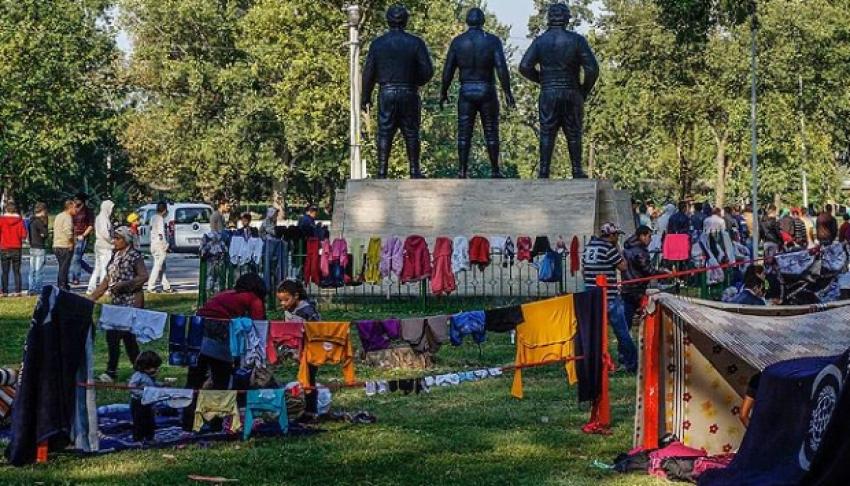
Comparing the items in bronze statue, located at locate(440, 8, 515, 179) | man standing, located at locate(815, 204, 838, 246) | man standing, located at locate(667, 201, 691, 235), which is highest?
bronze statue, located at locate(440, 8, 515, 179)

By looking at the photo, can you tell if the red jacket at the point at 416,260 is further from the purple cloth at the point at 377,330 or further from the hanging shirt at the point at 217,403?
the hanging shirt at the point at 217,403

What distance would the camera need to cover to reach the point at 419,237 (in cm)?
2239

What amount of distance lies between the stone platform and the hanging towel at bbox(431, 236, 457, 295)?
4.85ft

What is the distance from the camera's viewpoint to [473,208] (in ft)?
78.6

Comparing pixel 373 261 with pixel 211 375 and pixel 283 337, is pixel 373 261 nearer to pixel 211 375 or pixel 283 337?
pixel 211 375

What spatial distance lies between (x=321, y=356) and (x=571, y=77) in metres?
12.6

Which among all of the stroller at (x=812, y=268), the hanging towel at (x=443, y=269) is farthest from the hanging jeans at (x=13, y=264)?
the stroller at (x=812, y=268)

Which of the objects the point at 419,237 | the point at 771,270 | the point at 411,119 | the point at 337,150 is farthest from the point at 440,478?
the point at 337,150

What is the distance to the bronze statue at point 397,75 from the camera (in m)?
23.7

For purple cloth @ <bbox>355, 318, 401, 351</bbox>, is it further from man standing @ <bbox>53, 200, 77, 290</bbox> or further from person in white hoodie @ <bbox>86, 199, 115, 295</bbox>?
person in white hoodie @ <bbox>86, 199, 115, 295</bbox>

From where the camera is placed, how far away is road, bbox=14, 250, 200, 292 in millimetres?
29844

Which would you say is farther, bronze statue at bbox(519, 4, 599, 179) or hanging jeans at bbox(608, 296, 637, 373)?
bronze statue at bbox(519, 4, 599, 179)

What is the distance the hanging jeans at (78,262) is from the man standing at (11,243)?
3.29 ft

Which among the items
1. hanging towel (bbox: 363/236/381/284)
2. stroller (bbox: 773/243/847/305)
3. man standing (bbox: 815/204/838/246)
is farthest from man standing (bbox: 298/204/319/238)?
stroller (bbox: 773/243/847/305)
